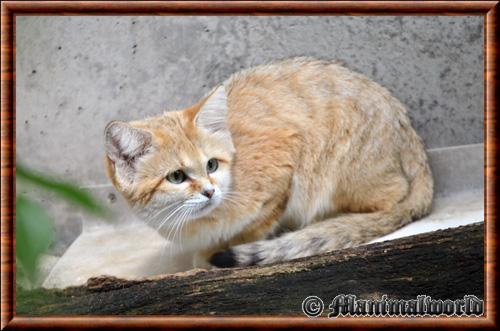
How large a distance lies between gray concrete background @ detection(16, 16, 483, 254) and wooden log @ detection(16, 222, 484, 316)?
33 cm

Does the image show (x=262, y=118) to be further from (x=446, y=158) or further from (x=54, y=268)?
(x=54, y=268)

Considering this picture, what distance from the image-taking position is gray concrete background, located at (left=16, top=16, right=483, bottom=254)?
2111mm

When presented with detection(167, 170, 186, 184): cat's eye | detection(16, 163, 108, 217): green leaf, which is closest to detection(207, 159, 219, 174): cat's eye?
detection(167, 170, 186, 184): cat's eye

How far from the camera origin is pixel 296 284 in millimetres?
2098

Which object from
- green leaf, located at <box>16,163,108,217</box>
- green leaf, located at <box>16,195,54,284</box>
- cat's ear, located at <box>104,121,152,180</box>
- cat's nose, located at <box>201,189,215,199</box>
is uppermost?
cat's ear, located at <box>104,121,152,180</box>

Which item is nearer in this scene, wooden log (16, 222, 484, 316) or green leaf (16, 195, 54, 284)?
green leaf (16, 195, 54, 284)

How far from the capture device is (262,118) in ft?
8.89

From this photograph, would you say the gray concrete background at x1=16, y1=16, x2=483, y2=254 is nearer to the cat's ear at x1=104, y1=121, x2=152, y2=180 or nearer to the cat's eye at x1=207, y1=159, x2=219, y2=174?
the cat's ear at x1=104, y1=121, x2=152, y2=180

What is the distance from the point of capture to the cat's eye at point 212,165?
2.32m

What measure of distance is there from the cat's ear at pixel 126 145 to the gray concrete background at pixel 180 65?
0.15 metres

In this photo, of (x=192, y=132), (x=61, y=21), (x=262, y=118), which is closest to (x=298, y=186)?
(x=262, y=118)

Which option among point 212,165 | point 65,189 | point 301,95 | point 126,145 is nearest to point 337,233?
point 212,165

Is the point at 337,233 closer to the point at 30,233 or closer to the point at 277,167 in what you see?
the point at 277,167

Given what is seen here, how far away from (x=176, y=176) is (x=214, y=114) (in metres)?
0.33
